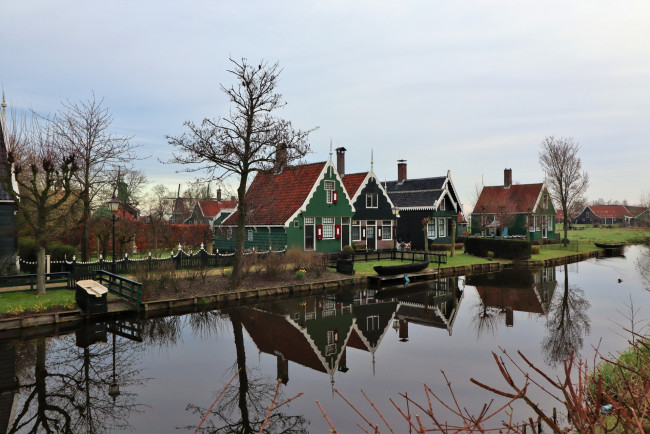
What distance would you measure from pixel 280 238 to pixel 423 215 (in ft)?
49.4

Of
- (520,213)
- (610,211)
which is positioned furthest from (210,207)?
(610,211)

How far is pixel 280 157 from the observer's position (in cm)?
1934

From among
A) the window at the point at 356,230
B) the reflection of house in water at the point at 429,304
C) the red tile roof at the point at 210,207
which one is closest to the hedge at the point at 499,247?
the window at the point at 356,230

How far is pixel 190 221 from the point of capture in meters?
64.0

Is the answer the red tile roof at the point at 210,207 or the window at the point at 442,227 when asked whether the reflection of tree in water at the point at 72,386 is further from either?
the red tile roof at the point at 210,207

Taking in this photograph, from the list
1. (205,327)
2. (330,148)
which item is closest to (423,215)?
(330,148)

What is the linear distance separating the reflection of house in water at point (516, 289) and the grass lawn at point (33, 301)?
16.0 meters

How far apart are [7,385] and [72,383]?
1317 millimetres

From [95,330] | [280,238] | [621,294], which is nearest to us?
[95,330]

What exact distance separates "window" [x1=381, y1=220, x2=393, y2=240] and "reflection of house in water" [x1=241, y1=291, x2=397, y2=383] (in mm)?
15926

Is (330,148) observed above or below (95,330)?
above

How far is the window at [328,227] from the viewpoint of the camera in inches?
1208

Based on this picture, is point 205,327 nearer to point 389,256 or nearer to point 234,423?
point 234,423

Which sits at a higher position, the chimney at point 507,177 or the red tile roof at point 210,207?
the chimney at point 507,177
